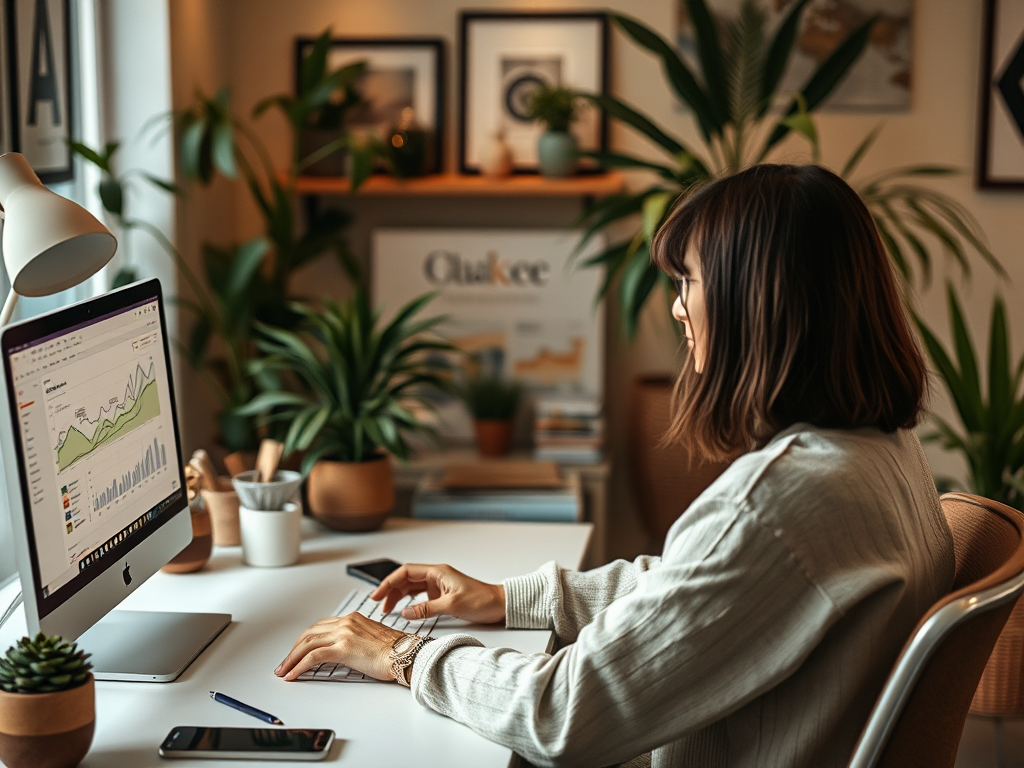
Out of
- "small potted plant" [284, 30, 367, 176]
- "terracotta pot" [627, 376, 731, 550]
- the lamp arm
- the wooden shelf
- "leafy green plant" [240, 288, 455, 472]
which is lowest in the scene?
"terracotta pot" [627, 376, 731, 550]

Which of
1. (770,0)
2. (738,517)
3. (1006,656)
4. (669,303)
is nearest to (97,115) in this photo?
(669,303)

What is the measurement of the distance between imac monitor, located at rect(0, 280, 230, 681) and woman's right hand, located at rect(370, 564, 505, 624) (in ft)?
0.80

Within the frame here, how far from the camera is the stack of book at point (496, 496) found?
258cm

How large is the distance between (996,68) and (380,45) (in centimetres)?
178

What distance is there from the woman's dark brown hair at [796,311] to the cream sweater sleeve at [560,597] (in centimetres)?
43

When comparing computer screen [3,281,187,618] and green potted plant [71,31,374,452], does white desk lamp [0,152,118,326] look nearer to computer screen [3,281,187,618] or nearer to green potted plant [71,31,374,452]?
computer screen [3,281,187,618]

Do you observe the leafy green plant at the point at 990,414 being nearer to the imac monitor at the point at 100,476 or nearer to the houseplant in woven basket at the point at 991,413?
the houseplant in woven basket at the point at 991,413

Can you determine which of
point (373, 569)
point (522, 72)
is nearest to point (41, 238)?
point (373, 569)

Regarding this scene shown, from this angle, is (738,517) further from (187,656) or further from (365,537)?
(365,537)

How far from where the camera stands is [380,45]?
3.29m

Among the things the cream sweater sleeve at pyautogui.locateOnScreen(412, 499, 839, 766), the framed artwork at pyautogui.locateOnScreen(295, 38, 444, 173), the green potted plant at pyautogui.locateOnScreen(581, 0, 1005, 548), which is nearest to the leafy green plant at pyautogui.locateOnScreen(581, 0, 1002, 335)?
the green potted plant at pyautogui.locateOnScreen(581, 0, 1005, 548)

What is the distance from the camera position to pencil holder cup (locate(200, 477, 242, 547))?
1949 mm

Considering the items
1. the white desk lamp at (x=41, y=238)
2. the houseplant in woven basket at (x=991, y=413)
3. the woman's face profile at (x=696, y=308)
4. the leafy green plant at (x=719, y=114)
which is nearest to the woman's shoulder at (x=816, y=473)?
the woman's face profile at (x=696, y=308)

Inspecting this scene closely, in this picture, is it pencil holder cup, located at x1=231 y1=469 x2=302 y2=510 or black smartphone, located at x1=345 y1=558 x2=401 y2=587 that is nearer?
black smartphone, located at x1=345 y1=558 x2=401 y2=587
